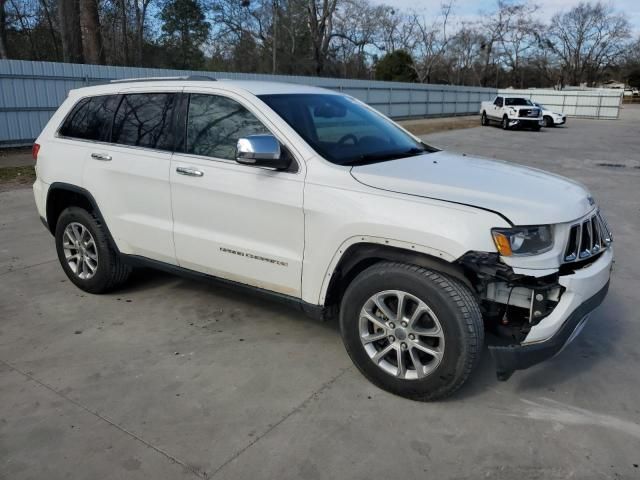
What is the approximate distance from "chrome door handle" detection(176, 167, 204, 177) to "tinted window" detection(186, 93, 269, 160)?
14 centimetres

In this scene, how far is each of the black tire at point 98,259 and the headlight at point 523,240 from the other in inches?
123

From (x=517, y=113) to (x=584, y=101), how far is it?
17783 mm

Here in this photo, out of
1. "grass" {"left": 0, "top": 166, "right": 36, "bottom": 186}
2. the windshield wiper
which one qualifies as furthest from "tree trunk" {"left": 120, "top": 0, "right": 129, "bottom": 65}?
the windshield wiper

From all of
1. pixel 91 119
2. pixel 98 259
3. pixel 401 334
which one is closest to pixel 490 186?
pixel 401 334

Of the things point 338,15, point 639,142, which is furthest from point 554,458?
point 338,15

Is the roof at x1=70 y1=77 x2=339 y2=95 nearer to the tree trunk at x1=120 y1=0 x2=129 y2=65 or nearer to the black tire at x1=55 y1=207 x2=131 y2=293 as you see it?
the black tire at x1=55 y1=207 x2=131 y2=293

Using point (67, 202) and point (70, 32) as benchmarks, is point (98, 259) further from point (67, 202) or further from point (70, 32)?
point (70, 32)

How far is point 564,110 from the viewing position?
44.6m

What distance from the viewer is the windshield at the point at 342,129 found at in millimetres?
3676

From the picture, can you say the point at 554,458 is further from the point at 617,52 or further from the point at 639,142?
the point at 617,52

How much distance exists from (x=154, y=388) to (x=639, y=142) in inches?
954

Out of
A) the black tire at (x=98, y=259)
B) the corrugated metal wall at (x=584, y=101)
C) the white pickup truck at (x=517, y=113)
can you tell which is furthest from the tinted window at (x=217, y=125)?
the corrugated metal wall at (x=584, y=101)

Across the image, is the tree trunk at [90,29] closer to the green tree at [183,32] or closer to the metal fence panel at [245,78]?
the metal fence panel at [245,78]

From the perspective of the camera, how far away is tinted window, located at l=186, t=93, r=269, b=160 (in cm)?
379
